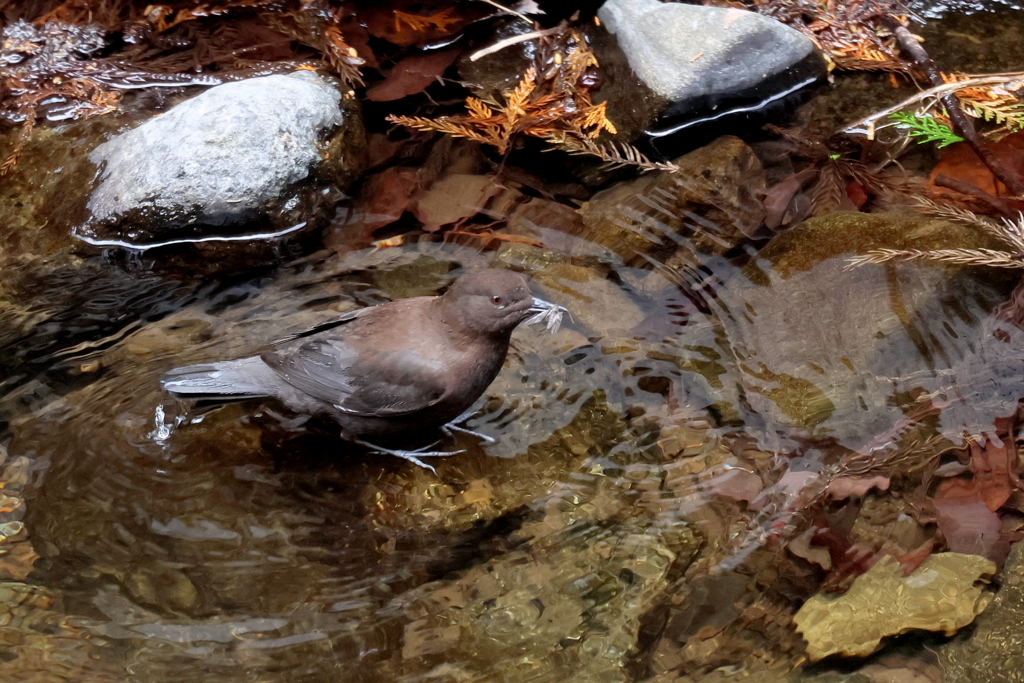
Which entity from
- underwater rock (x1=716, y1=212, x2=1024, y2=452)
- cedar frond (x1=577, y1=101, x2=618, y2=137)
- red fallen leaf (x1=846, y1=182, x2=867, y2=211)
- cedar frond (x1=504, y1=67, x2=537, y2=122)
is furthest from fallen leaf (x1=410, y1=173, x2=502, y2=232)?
red fallen leaf (x1=846, y1=182, x2=867, y2=211)

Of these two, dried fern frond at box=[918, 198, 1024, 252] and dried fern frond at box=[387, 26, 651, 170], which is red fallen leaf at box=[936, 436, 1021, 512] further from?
dried fern frond at box=[387, 26, 651, 170]

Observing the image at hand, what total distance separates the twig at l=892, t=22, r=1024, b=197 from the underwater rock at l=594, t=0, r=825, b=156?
1.91 ft

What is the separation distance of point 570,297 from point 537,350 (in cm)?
36

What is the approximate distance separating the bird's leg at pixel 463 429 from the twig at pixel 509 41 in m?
2.43

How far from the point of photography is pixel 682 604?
3115 mm

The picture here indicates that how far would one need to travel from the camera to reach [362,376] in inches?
143

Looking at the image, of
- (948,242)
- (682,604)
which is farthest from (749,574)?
(948,242)

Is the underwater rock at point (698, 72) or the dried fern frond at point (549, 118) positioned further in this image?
the underwater rock at point (698, 72)

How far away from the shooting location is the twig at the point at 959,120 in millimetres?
4344

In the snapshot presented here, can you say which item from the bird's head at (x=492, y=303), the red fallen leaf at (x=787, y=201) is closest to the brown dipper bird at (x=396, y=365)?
the bird's head at (x=492, y=303)

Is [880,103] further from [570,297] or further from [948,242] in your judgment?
[570,297]

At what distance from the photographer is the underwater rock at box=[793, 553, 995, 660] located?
9.77 feet

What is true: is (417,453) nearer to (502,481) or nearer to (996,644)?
(502,481)

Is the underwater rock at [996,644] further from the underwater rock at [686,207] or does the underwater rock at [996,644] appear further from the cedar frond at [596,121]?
the cedar frond at [596,121]
